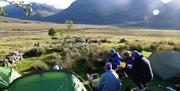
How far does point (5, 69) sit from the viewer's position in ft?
55.4

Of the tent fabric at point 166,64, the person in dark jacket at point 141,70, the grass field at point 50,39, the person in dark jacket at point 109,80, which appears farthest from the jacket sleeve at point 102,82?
the tent fabric at point 166,64

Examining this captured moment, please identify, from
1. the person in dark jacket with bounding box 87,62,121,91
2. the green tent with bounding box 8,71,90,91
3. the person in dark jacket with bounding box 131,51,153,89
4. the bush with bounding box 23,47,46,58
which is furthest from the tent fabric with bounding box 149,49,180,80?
the bush with bounding box 23,47,46,58

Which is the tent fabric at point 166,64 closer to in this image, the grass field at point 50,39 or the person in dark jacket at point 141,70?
the grass field at point 50,39

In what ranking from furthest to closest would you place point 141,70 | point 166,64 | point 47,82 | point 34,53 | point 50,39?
point 50,39, point 34,53, point 166,64, point 141,70, point 47,82

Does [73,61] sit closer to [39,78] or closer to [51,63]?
[51,63]

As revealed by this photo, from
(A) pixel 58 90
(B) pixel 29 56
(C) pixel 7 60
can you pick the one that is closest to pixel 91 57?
(C) pixel 7 60

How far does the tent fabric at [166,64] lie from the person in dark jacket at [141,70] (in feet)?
9.50

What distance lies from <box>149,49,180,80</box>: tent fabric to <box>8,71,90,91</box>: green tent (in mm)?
6867

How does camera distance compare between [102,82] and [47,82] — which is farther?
[102,82]

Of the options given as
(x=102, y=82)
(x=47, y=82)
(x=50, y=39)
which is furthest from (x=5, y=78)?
(x=50, y=39)

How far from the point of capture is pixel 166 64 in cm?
1858

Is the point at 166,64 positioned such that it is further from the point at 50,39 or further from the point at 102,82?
the point at 50,39

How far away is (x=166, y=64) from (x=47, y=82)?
8.03 meters

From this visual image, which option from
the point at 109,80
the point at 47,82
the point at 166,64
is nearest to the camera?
the point at 47,82
